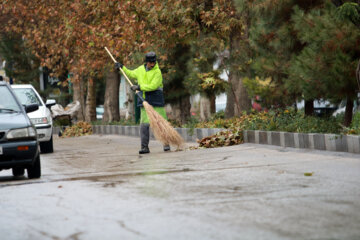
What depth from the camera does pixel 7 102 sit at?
11133 mm

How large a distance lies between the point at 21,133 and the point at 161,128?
15.7 feet

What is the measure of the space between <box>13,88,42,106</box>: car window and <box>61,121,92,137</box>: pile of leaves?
35.1ft

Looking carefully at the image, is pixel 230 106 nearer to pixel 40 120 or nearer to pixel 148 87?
pixel 40 120

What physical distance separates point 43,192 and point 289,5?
26.0 ft

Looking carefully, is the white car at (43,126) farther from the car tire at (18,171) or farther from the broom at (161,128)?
the car tire at (18,171)

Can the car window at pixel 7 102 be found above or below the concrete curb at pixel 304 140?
above

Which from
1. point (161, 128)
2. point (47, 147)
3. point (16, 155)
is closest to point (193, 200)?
point (16, 155)

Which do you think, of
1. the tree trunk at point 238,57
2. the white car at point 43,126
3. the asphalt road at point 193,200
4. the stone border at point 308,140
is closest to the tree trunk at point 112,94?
the tree trunk at point 238,57

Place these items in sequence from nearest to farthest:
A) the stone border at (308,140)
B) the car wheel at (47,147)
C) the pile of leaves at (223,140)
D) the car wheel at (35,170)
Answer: the car wheel at (35,170), the stone border at (308,140), the pile of leaves at (223,140), the car wheel at (47,147)

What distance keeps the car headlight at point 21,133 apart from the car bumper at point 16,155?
3.3 inches

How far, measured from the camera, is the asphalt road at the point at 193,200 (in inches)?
226

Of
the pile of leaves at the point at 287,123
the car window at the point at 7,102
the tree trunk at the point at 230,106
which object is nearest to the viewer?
the car window at the point at 7,102

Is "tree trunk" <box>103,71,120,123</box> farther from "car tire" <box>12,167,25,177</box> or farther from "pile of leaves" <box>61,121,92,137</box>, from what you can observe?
"car tire" <box>12,167,25,177</box>

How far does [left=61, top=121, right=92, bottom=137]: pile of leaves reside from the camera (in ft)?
95.6
